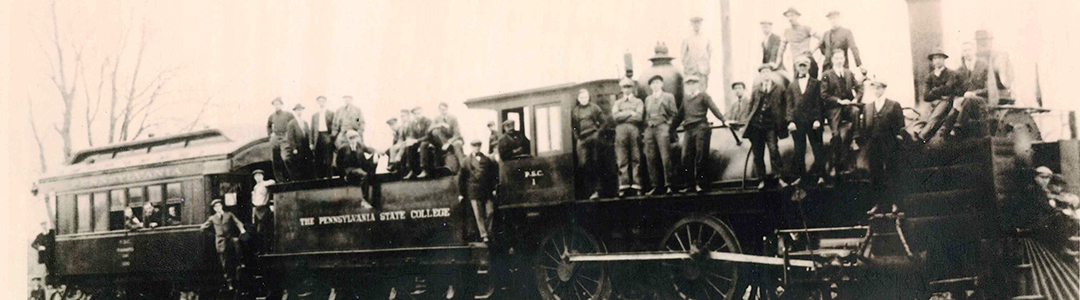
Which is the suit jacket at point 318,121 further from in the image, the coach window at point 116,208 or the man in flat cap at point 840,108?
the man in flat cap at point 840,108

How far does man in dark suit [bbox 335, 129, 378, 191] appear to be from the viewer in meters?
13.5

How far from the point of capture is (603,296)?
11344 millimetres

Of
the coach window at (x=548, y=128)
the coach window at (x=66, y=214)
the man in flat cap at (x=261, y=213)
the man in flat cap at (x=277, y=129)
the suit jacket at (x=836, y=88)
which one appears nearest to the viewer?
the suit jacket at (x=836, y=88)

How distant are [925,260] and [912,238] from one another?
0.75 feet

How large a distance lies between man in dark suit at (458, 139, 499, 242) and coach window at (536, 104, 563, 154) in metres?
0.75

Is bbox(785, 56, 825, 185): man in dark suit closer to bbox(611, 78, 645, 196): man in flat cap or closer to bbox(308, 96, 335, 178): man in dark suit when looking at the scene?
bbox(611, 78, 645, 196): man in flat cap

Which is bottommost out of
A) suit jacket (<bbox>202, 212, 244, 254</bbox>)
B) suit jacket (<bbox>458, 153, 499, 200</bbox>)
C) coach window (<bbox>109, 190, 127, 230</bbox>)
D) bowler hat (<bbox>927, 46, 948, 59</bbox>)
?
suit jacket (<bbox>202, 212, 244, 254</bbox>)

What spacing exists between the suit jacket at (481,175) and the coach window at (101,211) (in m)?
7.46

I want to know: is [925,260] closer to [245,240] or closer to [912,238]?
[912,238]

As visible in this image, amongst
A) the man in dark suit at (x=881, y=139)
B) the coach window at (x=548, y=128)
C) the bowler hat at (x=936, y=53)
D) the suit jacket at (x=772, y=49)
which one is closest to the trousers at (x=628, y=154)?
the coach window at (x=548, y=128)

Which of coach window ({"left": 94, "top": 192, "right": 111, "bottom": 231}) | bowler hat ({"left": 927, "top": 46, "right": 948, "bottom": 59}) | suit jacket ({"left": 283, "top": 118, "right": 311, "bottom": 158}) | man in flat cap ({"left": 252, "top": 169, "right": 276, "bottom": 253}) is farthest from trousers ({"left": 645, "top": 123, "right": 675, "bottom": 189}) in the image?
coach window ({"left": 94, "top": 192, "right": 111, "bottom": 231})

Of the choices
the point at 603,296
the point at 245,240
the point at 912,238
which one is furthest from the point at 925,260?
the point at 245,240

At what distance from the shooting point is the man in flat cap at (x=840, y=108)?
949cm

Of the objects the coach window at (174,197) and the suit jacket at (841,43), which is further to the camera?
the coach window at (174,197)
